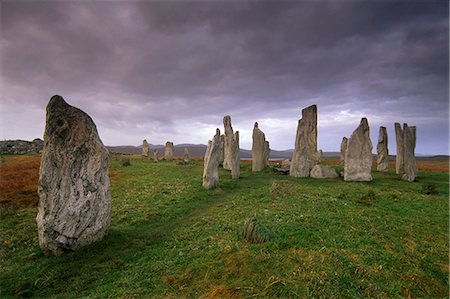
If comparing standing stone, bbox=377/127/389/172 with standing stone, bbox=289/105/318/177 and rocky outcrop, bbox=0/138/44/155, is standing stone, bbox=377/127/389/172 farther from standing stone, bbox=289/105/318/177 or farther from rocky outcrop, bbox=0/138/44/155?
rocky outcrop, bbox=0/138/44/155

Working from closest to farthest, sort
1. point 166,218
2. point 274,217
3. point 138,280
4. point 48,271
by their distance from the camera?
point 138,280 → point 48,271 → point 274,217 → point 166,218

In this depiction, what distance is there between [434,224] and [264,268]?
9.99m

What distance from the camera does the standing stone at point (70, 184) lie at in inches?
398

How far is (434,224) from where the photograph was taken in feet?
43.3

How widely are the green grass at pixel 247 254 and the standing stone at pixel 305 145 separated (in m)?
10.7

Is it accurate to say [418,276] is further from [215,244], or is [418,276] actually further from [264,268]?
[215,244]

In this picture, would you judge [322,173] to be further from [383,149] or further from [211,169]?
[211,169]

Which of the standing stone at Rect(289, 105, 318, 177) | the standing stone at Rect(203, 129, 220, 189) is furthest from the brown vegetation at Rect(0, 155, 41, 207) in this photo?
the standing stone at Rect(289, 105, 318, 177)

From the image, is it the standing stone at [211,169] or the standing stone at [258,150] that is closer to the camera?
the standing stone at [211,169]

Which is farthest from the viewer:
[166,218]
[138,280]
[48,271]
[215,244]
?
[166,218]

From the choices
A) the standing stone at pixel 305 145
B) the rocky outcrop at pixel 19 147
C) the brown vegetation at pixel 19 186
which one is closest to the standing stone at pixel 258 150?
the standing stone at pixel 305 145

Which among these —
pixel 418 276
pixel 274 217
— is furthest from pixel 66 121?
pixel 418 276

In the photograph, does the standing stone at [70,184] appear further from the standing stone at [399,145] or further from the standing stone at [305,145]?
the standing stone at [399,145]

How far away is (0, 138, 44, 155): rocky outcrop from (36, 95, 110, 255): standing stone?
167 feet
